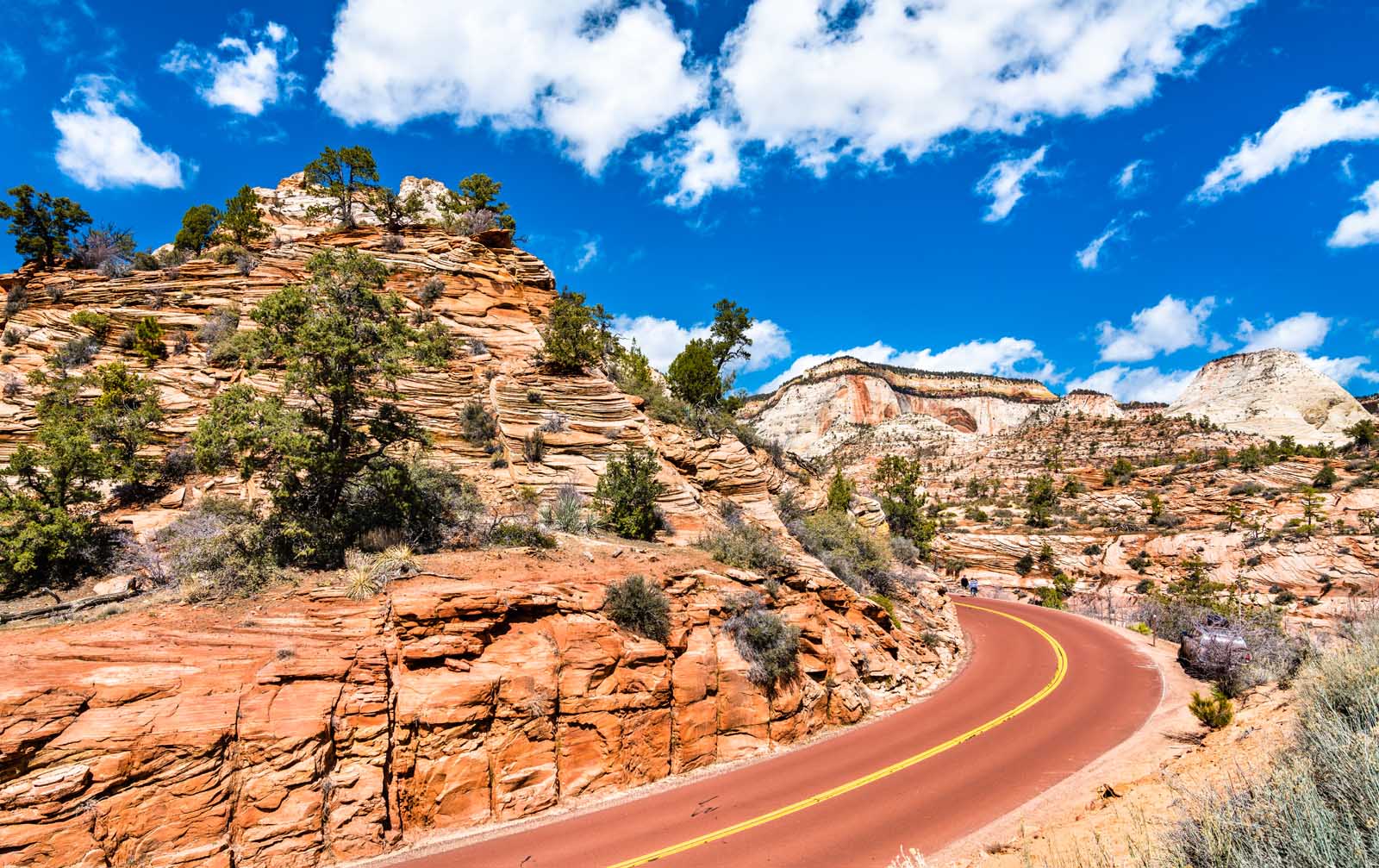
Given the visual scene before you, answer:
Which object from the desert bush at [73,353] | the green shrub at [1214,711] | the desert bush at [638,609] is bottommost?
the green shrub at [1214,711]

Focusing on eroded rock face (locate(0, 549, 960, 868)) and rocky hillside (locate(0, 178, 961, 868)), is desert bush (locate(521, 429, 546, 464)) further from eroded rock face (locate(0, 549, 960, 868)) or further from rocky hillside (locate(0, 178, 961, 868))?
eroded rock face (locate(0, 549, 960, 868))

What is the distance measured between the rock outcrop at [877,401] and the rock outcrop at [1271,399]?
3011 centimetres

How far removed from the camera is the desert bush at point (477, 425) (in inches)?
840

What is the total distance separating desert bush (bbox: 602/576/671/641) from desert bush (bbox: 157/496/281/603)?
7.43 metres

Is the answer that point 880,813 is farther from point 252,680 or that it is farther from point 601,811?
point 252,680

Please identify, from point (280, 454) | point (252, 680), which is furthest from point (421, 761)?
point (280, 454)

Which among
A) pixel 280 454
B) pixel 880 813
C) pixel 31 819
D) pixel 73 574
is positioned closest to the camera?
pixel 31 819

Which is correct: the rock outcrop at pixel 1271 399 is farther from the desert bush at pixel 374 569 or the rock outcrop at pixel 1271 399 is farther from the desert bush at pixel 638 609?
the desert bush at pixel 374 569

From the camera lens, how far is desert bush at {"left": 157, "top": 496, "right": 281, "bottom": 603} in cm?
1113

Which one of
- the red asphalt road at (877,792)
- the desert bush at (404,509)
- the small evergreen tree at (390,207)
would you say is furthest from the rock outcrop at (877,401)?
the desert bush at (404,509)

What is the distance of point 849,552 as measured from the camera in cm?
2205

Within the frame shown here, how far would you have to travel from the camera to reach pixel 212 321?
76.5 ft

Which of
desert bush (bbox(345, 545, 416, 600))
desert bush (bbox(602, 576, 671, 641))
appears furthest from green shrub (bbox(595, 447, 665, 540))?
desert bush (bbox(345, 545, 416, 600))

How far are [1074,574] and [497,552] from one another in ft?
138
